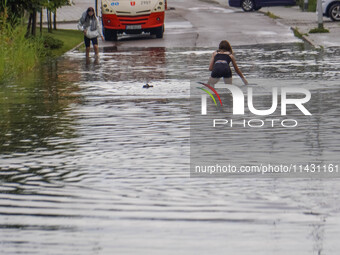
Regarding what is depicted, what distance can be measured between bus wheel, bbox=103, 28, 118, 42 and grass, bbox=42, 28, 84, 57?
925 millimetres

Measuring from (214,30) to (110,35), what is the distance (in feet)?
15.0

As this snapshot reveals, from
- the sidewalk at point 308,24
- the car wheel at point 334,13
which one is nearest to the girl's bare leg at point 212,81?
the sidewalk at point 308,24

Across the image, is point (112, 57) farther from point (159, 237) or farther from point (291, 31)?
point (159, 237)

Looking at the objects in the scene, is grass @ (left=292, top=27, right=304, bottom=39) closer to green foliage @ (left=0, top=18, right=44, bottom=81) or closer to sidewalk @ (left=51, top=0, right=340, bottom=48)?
sidewalk @ (left=51, top=0, right=340, bottom=48)

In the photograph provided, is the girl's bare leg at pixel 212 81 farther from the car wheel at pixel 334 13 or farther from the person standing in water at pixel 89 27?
the car wheel at pixel 334 13

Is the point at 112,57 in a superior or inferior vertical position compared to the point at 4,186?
inferior

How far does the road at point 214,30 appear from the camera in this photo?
35.1 m

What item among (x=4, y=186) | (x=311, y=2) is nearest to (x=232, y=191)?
(x=4, y=186)

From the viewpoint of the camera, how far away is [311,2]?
56.1m

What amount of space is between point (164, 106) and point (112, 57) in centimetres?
1369

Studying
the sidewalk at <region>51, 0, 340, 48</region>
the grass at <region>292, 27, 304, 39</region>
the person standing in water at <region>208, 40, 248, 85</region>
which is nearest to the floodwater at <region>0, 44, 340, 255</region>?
the person standing in water at <region>208, 40, 248, 85</region>

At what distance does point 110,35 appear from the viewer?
38750 millimetres

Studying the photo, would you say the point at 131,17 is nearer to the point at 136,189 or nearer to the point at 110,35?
the point at 110,35

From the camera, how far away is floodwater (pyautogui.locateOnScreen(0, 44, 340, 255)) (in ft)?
24.0
